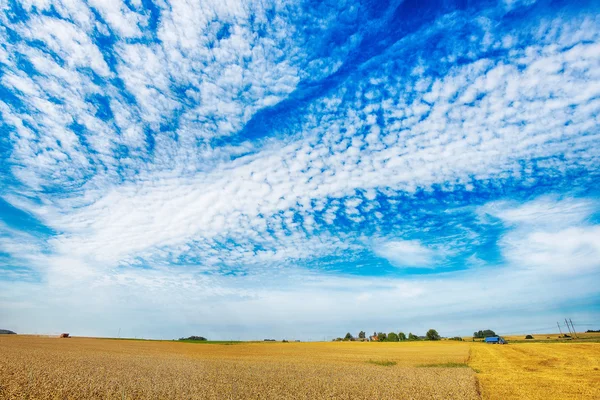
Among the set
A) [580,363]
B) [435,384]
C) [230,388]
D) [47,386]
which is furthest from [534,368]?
[47,386]

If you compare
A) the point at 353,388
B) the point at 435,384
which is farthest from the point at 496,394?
the point at 353,388

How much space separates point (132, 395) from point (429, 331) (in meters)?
171

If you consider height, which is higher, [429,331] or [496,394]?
[429,331]

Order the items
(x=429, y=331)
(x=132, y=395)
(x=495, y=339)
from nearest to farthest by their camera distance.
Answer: (x=132, y=395), (x=495, y=339), (x=429, y=331)

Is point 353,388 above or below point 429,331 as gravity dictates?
below

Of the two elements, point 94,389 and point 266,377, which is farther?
point 266,377

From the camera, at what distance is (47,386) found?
17672 mm

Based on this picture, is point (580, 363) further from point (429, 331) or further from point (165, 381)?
point (429, 331)

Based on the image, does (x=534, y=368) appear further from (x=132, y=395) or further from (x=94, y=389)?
(x=94, y=389)

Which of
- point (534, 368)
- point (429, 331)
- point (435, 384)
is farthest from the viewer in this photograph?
point (429, 331)

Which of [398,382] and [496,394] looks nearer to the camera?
[496,394]

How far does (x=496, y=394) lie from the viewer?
65.0 ft

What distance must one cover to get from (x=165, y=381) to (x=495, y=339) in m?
104

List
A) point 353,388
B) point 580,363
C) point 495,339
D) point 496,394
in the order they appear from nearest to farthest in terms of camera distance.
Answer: point 496,394, point 353,388, point 580,363, point 495,339
